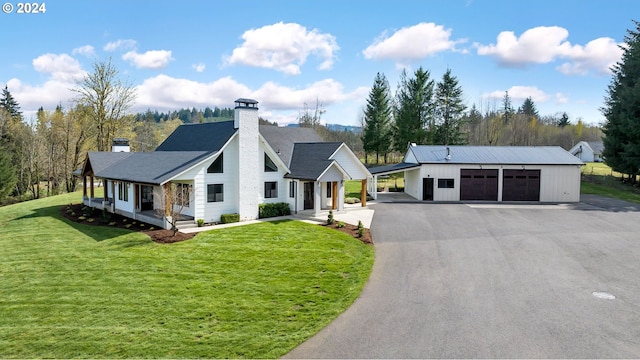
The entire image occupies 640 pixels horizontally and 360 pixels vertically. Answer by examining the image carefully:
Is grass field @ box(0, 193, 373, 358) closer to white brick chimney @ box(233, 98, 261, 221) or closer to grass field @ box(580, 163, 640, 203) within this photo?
white brick chimney @ box(233, 98, 261, 221)

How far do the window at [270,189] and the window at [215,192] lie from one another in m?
3.29

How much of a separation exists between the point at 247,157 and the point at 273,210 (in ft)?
12.0

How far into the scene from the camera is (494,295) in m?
12.3

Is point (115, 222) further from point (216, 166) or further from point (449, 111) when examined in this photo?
point (449, 111)

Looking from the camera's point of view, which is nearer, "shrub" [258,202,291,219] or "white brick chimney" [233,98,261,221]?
"white brick chimney" [233,98,261,221]

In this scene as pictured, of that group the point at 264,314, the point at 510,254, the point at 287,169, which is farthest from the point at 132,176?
the point at 510,254

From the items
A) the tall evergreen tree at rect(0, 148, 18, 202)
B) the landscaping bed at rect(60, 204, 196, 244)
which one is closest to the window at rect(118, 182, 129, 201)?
the landscaping bed at rect(60, 204, 196, 244)

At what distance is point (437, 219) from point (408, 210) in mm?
3490

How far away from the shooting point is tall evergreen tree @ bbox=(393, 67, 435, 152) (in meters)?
51.9

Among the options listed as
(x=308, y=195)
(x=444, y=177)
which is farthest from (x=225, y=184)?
(x=444, y=177)

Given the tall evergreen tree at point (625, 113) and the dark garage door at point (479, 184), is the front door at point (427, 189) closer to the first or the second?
the dark garage door at point (479, 184)

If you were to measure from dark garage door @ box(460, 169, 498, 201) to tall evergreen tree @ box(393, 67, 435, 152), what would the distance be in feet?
64.6

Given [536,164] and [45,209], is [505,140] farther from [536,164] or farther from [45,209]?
[45,209]

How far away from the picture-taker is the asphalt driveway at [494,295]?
9.20 meters
